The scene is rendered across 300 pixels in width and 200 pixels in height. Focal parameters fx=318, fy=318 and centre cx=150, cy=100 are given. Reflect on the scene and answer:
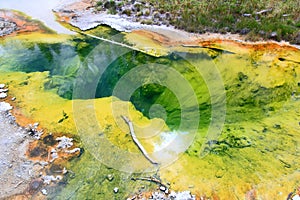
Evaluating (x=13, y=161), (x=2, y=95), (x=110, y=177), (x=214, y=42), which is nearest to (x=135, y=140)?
(x=110, y=177)

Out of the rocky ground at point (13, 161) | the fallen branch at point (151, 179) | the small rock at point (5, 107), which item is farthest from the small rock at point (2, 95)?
the fallen branch at point (151, 179)

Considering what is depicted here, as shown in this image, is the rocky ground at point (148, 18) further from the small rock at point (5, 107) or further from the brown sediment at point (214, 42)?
the small rock at point (5, 107)

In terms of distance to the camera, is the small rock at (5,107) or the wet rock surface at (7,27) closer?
the small rock at (5,107)

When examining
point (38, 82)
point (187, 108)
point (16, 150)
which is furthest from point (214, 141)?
point (38, 82)

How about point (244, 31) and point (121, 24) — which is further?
point (121, 24)

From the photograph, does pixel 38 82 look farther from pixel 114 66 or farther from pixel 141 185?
pixel 141 185

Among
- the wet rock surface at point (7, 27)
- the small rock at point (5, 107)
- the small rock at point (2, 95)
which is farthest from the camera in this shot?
the wet rock surface at point (7, 27)

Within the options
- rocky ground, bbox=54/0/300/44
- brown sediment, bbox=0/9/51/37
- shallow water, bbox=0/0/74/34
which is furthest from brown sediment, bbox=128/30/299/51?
brown sediment, bbox=0/9/51/37

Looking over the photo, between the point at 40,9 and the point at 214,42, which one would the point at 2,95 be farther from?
the point at 214,42
